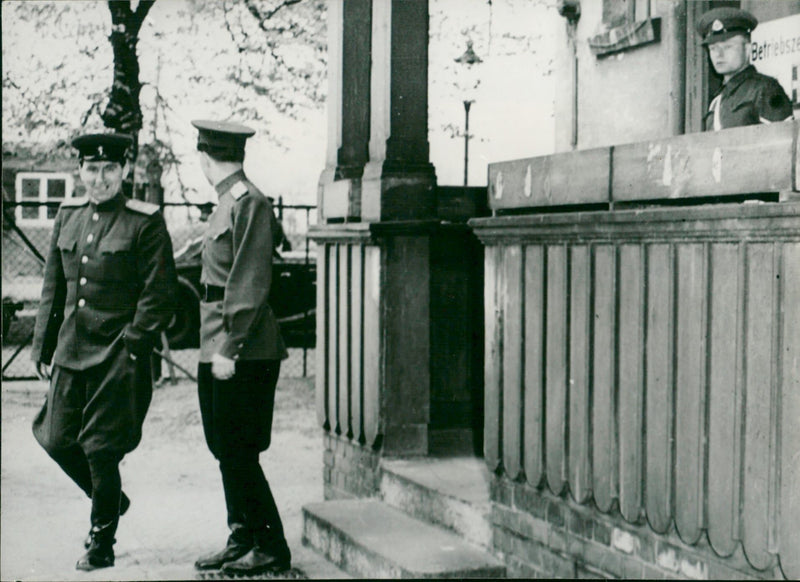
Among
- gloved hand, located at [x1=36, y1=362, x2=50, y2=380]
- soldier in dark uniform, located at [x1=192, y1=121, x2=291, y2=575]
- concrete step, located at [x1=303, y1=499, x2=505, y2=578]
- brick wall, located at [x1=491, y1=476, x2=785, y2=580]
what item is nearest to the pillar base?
concrete step, located at [x1=303, y1=499, x2=505, y2=578]

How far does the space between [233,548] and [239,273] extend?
122 cm

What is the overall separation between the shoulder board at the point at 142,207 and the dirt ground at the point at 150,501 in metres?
0.75

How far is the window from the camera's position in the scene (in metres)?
5.19

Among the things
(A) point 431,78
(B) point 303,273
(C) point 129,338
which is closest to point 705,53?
(A) point 431,78

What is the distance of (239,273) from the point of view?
541 cm

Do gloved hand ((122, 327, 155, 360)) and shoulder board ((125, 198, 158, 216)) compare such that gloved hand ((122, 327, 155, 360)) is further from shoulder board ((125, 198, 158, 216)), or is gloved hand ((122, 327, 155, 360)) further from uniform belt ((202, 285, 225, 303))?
uniform belt ((202, 285, 225, 303))

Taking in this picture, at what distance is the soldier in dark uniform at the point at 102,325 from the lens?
4824 mm

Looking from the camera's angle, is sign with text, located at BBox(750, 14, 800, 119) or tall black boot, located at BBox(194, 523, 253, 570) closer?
tall black boot, located at BBox(194, 523, 253, 570)

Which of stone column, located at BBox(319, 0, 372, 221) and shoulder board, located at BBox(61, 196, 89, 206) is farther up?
stone column, located at BBox(319, 0, 372, 221)

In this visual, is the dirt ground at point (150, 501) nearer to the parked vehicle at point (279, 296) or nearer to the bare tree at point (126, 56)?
the parked vehicle at point (279, 296)

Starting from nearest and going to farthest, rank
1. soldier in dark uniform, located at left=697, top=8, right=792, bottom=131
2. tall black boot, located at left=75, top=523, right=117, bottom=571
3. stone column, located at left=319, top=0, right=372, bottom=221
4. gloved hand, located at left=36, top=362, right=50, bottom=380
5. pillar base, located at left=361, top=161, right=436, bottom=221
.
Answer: gloved hand, located at left=36, top=362, right=50, bottom=380 → tall black boot, located at left=75, top=523, right=117, bottom=571 → soldier in dark uniform, located at left=697, top=8, right=792, bottom=131 → pillar base, located at left=361, top=161, right=436, bottom=221 → stone column, located at left=319, top=0, right=372, bottom=221

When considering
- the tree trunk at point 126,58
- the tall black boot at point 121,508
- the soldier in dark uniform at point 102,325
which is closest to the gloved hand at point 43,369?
the soldier in dark uniform at point 102,325

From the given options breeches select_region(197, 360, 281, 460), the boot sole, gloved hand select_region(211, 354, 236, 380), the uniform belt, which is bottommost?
the boot sole

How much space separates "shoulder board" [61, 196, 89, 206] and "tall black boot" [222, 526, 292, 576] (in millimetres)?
1664
